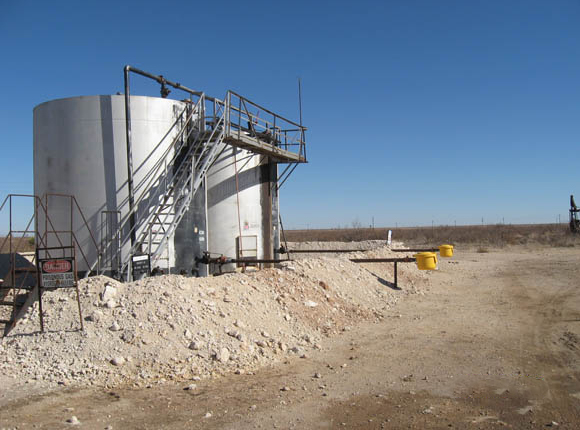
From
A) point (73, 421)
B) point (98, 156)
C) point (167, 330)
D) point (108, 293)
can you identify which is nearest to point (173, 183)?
point (98, 156)

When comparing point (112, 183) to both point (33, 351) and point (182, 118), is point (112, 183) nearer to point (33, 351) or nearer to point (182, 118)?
point (182, 118)

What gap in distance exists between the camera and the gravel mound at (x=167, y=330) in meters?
7.62

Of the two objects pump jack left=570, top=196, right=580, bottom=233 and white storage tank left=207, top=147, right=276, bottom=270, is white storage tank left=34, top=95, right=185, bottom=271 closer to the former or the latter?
white storage tank left=207, top=147, right=276, bottom=270

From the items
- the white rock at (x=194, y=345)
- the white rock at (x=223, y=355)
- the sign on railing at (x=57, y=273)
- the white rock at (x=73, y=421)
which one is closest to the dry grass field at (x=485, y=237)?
the white rock at (x=223, y=355)

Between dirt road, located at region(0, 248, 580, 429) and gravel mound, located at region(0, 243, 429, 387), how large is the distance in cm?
45

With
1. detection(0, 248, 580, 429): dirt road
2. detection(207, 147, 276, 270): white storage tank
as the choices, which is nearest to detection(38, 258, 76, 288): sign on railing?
detection(0, 248, 580, 429): dirt road

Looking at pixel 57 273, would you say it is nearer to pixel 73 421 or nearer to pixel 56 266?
pixel 56 266

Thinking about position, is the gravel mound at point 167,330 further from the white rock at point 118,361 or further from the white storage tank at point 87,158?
the white storage tank at point 87,158

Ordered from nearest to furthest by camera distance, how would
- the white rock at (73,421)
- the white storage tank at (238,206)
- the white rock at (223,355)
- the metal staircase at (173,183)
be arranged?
the white rock at (73,421) → the white rock at (223,355) → the metal staircase at (173,183) → the white storage tank at (238,206)

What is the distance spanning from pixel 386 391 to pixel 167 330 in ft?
13.0

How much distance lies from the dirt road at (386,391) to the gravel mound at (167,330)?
450 mm

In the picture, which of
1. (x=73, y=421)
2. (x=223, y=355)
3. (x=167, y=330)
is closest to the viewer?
(x=73, y=421)

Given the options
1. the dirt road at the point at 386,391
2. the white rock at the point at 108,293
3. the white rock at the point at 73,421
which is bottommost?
the dirt road at the point at 386,391

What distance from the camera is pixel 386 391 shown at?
6941 millimetres
